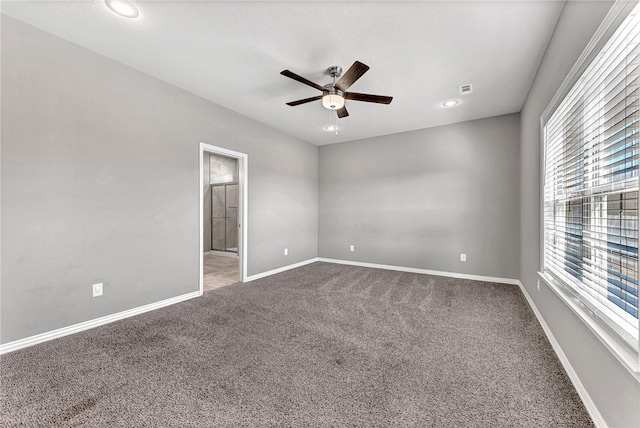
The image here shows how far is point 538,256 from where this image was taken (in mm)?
2744

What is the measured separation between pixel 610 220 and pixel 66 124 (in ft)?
13.6

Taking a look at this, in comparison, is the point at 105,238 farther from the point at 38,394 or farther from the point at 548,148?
the point at 548,148

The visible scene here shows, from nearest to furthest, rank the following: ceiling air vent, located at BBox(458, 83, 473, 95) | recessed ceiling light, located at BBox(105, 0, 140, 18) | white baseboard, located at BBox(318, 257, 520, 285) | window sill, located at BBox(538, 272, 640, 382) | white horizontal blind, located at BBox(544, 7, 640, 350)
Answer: window sill, located at BBox(538, 272, 640, 382) → white horizontal blind, located at BBox(544, 7, 640, 350) → recessed ceiling light, located at BBox(105, 0, 140, 18) → ceiling air vent, located at BBox(458, 83, 473, 95) → white baseboard, located at BBox(318, 257, 520, 285)

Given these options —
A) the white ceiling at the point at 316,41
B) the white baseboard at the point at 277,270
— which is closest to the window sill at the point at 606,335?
the white ceiling at the point at 316,41

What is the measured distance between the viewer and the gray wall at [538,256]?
1176mm

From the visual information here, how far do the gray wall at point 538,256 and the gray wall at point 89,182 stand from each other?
3.80 m

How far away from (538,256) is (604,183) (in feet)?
5.42

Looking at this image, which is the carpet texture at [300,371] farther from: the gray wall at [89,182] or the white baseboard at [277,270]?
the white baseboard at [277,270]

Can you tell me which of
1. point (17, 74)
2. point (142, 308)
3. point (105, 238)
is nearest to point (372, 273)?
point (142, 308)

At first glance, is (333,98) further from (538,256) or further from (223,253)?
(223,253)

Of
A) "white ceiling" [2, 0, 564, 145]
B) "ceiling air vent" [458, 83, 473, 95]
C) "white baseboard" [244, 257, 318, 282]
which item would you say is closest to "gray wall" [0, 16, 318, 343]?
"white ceiling" [2, 0, 564, 145]

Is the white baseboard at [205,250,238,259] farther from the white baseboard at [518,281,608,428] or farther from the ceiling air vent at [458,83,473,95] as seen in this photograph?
the white baseboard at [518,281,608,428]

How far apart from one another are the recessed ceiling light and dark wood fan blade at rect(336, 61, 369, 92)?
1.74 meters

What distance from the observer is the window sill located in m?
1.05
